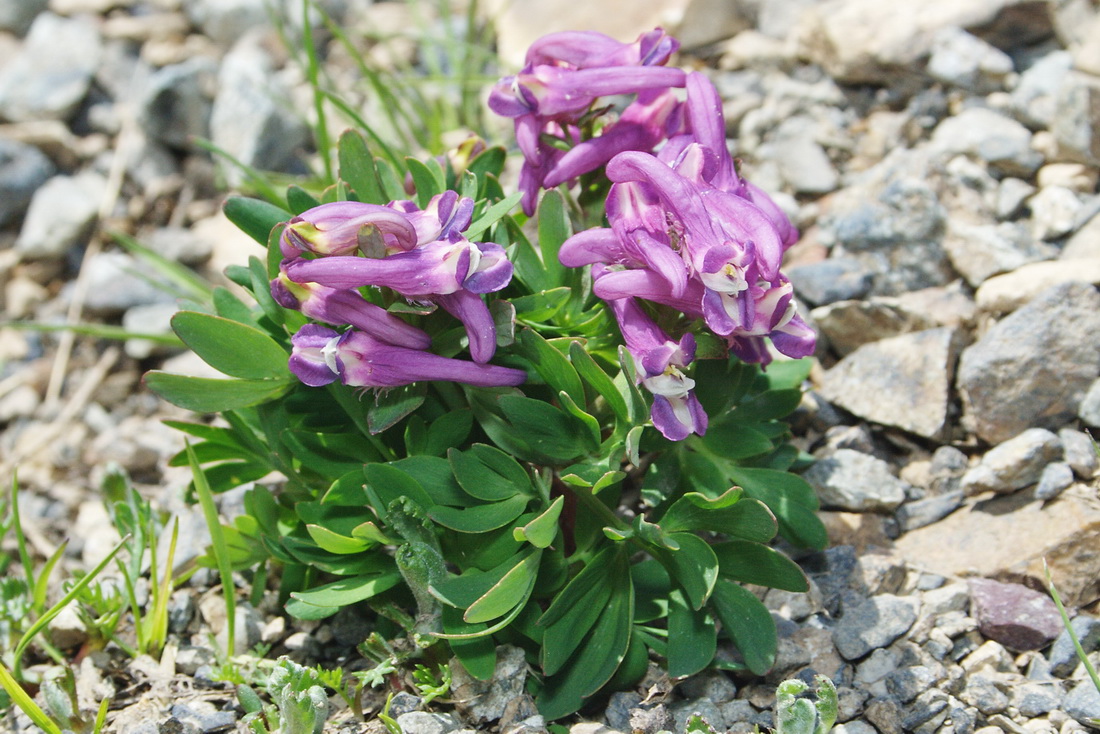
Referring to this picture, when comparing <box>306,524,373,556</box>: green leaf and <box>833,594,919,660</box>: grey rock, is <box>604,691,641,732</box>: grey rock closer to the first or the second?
<box>833,594,919,660</box>: grey rock

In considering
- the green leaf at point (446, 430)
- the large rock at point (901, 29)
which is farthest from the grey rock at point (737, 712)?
the large rock at point (901, 29)

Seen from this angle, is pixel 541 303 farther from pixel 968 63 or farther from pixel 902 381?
pixel 968 63

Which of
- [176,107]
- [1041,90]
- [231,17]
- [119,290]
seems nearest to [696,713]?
[1041,90]

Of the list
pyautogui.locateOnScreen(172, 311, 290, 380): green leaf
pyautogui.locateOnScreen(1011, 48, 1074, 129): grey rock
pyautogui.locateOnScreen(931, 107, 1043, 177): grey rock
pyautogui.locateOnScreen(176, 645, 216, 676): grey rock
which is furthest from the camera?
pyautogui.locateOnScreen(1011, 48, 1074, 129): grey rock

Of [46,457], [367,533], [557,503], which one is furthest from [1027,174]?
[46,457]

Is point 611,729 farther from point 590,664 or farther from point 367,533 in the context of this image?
point 367,533

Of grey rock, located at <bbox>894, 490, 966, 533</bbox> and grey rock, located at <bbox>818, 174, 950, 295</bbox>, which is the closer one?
grey rock, located at <bbox>894, 490, 966, 533</bbox>

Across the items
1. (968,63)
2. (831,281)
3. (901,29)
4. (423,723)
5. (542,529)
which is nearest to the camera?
(542,529)

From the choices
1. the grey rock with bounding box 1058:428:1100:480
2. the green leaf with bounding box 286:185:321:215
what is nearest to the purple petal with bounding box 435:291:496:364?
the green leaf with bounding box 286:185:321:215
